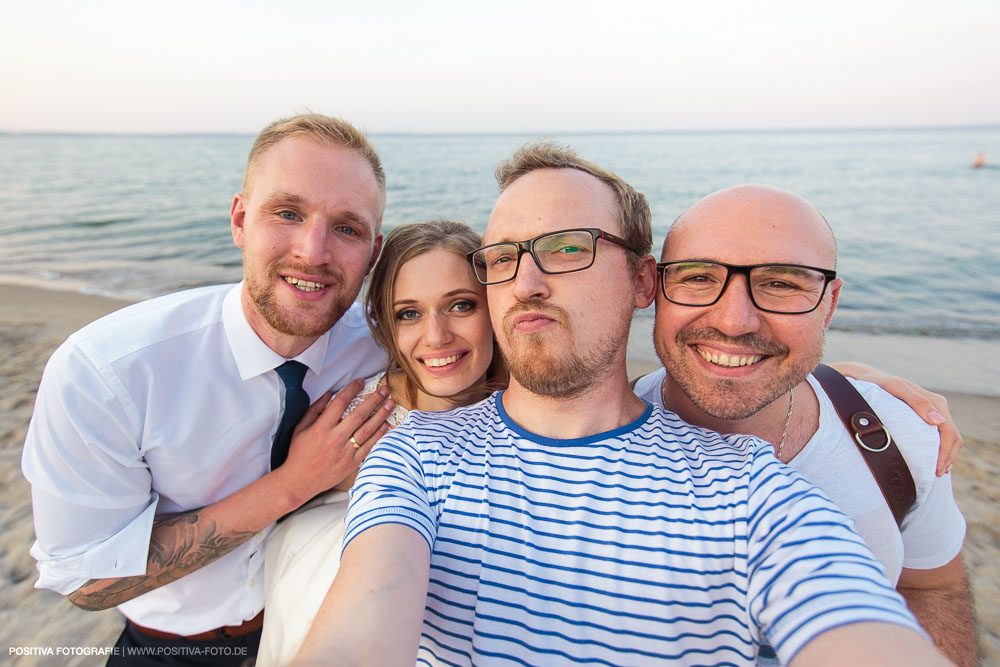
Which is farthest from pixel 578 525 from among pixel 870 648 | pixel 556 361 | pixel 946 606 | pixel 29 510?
pixel 29 510

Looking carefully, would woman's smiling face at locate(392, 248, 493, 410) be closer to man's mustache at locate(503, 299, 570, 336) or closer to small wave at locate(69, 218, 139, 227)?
man's mustache at locate(503, 299, 570, 336)

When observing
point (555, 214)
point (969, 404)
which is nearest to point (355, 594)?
point (555, 214)

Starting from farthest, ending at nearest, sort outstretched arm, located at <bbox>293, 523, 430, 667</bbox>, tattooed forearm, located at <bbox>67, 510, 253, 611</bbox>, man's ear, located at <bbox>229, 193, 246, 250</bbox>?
man's ear, located at <bbox>229, 193, 246, 250</bbox>, tattooed forearm, located at <bbox>67, 510, 253, 611</bbox>, outstretched arm, located at <bbox>293, 523, 430, 667</bbox>

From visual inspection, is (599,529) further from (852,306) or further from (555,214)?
(852,306)

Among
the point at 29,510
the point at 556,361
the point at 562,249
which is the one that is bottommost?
the point at 29,510

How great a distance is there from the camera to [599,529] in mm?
1791

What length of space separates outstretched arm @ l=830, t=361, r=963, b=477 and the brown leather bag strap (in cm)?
24

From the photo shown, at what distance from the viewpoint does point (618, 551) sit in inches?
68.6

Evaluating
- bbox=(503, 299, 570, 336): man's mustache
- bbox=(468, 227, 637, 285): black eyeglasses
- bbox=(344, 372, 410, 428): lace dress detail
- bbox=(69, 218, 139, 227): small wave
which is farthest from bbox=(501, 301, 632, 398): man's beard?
bbox=(69, 218, 139, 227): small wave

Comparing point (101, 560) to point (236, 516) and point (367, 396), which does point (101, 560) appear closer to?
point (236, 516)

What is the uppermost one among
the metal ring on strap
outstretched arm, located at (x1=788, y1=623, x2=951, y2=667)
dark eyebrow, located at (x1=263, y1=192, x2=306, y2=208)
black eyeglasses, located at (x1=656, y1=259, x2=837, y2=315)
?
dark eyebrow, located at (x1=263, y1=192, x2=306, y2=208)

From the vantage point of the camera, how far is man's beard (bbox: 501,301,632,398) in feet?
7.07

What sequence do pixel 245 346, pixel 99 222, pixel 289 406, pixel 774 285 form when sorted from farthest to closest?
1. pixel 99 222
2. pixel 289 406
3. pixel 245 346
4. pixel 774 285

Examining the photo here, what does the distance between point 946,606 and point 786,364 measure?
1.44 m
